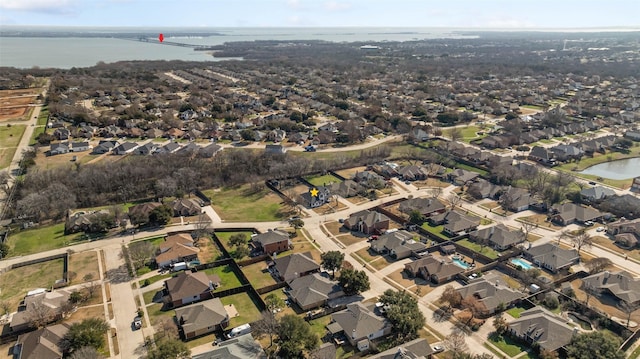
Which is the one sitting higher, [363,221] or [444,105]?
[444,105]

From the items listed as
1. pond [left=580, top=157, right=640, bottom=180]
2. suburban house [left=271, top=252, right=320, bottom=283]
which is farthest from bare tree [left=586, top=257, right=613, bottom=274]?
pond [left=580, top=157, right=640, bottom=180]

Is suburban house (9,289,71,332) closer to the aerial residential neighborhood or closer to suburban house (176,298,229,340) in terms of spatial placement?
the aerial residential neighborhood

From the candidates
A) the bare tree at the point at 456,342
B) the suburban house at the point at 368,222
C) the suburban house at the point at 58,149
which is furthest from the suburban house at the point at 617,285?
the suburban house at the point at 58,149

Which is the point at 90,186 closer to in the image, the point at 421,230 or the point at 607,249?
the point at 421,230

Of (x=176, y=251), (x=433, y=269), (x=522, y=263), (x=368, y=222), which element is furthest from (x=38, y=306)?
(x=522, y=263)

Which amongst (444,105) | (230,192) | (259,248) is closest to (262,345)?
(259,248)

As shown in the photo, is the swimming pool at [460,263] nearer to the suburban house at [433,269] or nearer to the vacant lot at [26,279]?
the suburban house at [433,269]
